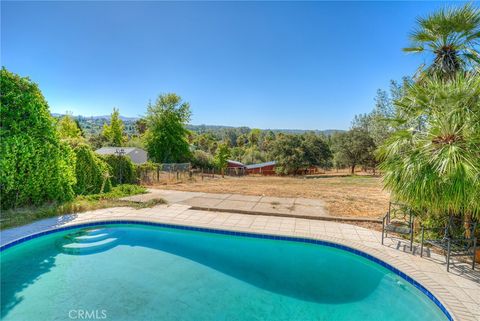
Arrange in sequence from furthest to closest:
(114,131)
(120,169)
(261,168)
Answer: (261,168) → (114,131) → (120,169)

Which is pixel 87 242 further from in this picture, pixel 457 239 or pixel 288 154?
pixel 288 154

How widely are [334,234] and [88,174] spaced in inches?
346

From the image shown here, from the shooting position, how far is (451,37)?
17.6ft

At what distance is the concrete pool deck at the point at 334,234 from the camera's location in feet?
11.0

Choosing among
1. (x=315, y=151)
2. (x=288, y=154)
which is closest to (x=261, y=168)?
(x=288, y=154)

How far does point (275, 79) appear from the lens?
64.9 ft

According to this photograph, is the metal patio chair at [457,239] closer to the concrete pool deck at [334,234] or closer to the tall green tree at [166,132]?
the concrete pool deck at [334,234]

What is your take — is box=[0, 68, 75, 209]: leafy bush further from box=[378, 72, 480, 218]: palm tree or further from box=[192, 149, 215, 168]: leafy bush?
box=[192, 149, 215, 168]: leafy bush

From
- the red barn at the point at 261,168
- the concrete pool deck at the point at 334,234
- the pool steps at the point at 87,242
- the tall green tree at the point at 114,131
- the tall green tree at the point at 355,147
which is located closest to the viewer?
the concrete pool deck at the point at 334,234

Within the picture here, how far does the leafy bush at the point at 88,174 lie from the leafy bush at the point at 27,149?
118cm

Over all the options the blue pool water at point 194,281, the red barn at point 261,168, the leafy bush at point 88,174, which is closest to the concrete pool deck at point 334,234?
the blue pool water at point 194,281

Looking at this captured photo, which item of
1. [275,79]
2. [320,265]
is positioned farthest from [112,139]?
[320,265]

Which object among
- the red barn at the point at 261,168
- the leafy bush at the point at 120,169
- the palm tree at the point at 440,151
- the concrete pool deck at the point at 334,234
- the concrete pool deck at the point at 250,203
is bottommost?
the red barn at the point at 261,168

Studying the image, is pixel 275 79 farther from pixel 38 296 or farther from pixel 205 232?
pixel 38 296
